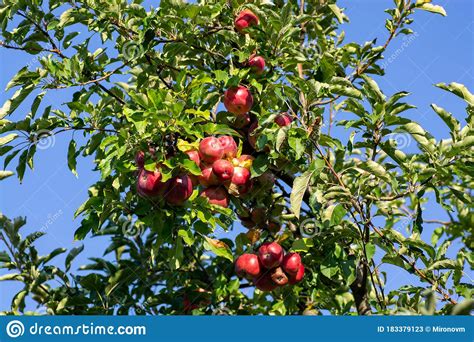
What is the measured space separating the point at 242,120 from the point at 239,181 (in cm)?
37

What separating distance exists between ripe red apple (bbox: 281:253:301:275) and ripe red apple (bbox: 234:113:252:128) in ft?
2.20

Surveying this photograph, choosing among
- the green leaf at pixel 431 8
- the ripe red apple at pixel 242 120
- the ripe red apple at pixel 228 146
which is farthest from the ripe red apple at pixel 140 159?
the green leaf at pixel 431 8

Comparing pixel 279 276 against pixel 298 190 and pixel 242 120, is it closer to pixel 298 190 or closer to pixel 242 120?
pixel 298 190

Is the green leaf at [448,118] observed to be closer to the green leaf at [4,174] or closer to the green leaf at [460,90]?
the green leaf at [460,90]

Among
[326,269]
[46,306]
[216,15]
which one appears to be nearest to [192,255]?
[46,306]

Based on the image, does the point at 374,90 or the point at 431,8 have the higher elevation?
the point at 431,8

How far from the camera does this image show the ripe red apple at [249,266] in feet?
11.2

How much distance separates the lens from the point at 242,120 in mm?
3398

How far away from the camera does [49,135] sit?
339 centimetres

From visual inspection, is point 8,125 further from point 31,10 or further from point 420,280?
point 420,280

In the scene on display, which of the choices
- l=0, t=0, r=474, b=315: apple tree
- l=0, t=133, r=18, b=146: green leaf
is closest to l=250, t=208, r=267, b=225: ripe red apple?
l=0, t=0, r=474, b=315: apple tree

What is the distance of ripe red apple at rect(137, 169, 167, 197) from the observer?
112 inches

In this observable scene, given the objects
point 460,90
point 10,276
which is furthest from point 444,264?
point 10,276

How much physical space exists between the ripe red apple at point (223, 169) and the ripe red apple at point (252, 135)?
221mm
